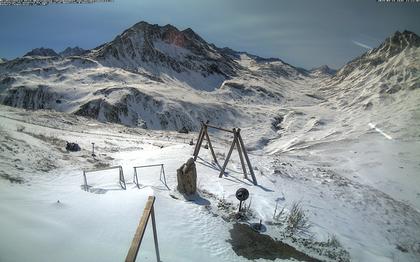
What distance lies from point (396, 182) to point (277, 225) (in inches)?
580

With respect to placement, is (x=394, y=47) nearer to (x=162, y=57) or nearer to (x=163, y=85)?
(x=162, y=57)

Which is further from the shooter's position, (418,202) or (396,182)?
(396,182)

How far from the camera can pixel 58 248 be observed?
630 centimetres

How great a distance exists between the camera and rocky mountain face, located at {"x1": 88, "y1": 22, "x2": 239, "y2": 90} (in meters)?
87.4

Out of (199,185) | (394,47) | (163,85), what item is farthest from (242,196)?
(394,47)

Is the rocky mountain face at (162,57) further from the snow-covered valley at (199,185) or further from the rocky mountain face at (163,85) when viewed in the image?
the snow-covered valley at (199,185)

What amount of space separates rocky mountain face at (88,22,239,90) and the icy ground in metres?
66.8

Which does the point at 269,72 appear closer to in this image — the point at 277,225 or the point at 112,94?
the point at 112,94

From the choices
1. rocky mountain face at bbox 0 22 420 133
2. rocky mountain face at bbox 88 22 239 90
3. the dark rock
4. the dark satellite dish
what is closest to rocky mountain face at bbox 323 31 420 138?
rocky mountain face at bbox 0 22 420 133

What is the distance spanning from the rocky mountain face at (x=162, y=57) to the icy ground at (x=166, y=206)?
219ft

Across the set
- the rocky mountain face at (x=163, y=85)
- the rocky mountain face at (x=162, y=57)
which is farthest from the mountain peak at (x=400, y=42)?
the rocky mountain face at (x=162, y=57)

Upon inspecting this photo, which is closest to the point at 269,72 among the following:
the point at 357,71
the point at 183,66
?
the point at 357,71

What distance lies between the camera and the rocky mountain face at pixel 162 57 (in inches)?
3442

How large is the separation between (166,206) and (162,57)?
90249mm
